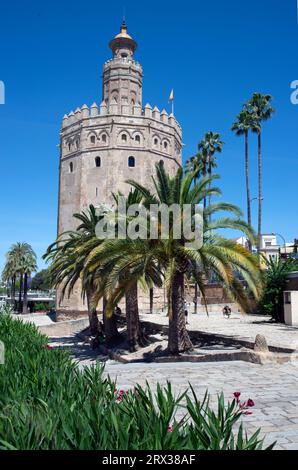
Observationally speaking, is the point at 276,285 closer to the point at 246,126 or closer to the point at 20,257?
the point at 246,126

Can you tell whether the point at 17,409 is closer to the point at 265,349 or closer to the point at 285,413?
the point at 285,413

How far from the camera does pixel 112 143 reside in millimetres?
34375

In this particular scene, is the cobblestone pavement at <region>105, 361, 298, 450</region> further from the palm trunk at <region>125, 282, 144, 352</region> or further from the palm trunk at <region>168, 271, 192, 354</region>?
the palm trunk at <region>125, 282, 144, 352</region>

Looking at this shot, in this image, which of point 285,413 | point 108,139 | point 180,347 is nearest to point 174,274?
point 180,347

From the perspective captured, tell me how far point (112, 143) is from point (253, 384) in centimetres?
2946

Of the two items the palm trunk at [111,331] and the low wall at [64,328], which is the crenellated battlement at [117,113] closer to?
the low wall at [64,328]

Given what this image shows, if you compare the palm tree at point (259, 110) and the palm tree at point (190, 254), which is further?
the palm tree at point (259, 110)

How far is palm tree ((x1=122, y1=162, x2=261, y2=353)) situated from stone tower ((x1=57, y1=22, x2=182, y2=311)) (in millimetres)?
21431

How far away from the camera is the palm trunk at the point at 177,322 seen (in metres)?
12.2

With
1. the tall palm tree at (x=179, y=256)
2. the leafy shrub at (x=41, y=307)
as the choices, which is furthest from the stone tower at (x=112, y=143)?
the tall palm tree at (x=179, y=256)

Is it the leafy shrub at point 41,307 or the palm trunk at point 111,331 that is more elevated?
the palm trunk at point 111,331

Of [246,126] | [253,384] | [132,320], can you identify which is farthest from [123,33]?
[253,384]

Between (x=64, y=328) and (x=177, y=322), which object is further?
(x=64, y=328)

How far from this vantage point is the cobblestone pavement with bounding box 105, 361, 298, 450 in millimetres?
4746
